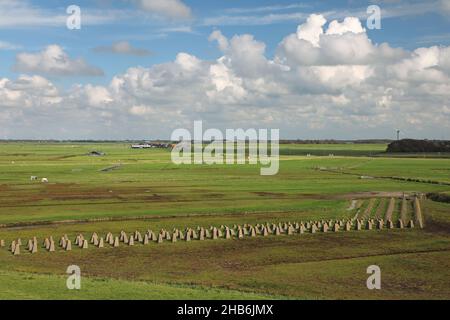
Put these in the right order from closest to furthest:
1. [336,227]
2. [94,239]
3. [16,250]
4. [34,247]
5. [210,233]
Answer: [16,250], [34,247], [94,239], [210,233], [336,227]

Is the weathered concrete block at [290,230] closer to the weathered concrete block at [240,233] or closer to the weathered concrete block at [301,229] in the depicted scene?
the weathered concrete block at [301,229]

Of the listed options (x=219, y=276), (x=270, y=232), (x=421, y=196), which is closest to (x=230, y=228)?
(x=270, y=232)

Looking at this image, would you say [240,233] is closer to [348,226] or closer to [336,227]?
[336,227]

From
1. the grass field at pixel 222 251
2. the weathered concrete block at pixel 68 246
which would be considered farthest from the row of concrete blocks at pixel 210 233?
the grass field at pixel 222 251

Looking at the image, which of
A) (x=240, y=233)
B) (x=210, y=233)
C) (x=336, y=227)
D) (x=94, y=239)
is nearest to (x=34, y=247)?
(x=94, y=239)

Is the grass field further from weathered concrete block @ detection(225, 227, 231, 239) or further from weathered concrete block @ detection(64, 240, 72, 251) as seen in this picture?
weathered concrete block @ detection(225, 227, 231, 239)

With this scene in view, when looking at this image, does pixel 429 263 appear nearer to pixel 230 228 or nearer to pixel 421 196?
pixel 230 228

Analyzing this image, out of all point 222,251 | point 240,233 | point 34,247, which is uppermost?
point 34,247

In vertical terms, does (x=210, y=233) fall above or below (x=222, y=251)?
above

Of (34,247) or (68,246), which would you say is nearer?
(34,247)
